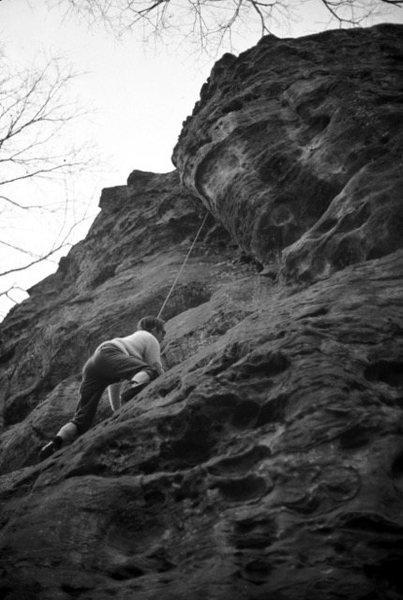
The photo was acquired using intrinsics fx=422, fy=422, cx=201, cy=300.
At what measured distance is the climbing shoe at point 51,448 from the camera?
499cm

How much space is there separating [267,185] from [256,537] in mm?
6687

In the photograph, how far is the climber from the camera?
5.23 metres

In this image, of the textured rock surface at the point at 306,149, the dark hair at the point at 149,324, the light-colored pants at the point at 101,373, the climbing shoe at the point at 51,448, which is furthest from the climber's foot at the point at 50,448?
the textured rock surface at the point at 306,149

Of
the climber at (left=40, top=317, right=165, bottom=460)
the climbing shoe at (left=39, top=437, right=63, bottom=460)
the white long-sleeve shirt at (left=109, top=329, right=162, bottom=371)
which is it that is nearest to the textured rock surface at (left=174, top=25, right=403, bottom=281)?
the white long-sleeve shirt at (left=109, top=329, right=162, bottom=371)

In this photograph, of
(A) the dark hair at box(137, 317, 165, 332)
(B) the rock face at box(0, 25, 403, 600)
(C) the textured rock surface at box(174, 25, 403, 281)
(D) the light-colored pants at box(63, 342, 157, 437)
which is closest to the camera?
(B) the rock face at box(0, 25, 403, 600)

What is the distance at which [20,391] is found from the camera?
984cm

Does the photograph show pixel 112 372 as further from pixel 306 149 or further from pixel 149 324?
pixel 306 149

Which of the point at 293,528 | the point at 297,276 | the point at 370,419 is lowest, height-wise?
the point at 293,528

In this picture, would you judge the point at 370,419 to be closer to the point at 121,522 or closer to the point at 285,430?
the point at 285,430

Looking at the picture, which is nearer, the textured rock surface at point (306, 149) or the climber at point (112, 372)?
the climber at point (112, 372)

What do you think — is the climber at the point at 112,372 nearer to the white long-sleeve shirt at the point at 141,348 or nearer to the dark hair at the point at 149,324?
the white long-sleeve shirt at the point at 141,348

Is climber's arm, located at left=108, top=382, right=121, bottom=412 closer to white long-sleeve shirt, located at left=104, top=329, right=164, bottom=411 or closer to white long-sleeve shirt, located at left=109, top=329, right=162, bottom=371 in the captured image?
white long-sleeve shirt, located at left=104, top=329, right=164, bottom=411

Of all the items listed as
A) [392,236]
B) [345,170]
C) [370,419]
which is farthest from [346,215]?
[370,419]

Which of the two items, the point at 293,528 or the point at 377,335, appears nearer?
the point at 293,528
